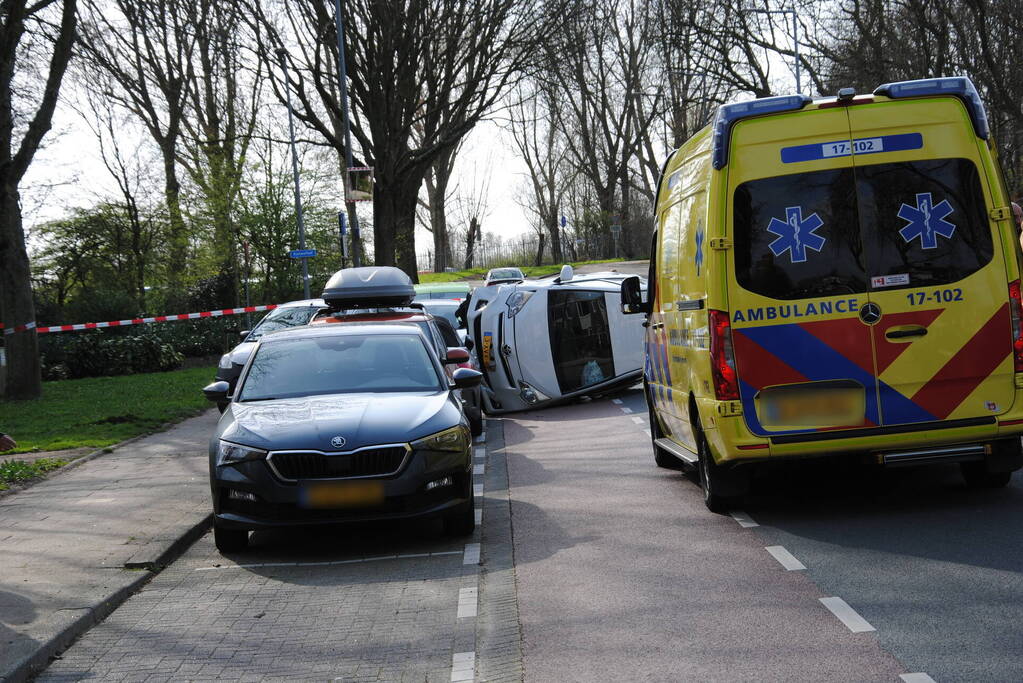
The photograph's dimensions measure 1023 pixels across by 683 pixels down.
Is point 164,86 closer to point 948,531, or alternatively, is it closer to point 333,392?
point 333,392

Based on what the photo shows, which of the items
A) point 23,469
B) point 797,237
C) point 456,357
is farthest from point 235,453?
point 23,469

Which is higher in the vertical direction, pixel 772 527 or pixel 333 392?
pixel 333 392

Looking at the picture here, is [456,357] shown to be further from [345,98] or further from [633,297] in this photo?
[345,98]

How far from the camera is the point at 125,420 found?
17.3 metres

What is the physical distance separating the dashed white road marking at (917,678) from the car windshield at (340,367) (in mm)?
5008

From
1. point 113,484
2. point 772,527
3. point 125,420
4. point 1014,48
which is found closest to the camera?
point 772,527

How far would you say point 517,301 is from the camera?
1722 centimetres

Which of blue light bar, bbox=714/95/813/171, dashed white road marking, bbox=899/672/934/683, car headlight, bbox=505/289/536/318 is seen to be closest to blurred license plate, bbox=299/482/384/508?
blue light bar, bbox=714/95/813/171

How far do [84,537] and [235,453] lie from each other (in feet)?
5.34

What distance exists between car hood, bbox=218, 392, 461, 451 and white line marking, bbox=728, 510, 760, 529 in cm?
201

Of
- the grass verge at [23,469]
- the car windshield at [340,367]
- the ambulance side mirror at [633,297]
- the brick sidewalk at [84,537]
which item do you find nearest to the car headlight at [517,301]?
the brick sidewalk at [84,537]

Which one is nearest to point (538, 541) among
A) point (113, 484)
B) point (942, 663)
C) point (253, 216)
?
point (942, 663)

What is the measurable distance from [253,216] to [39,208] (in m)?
7.90

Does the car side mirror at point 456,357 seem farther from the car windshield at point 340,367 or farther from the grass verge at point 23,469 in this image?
the grass verge at point 23,469
